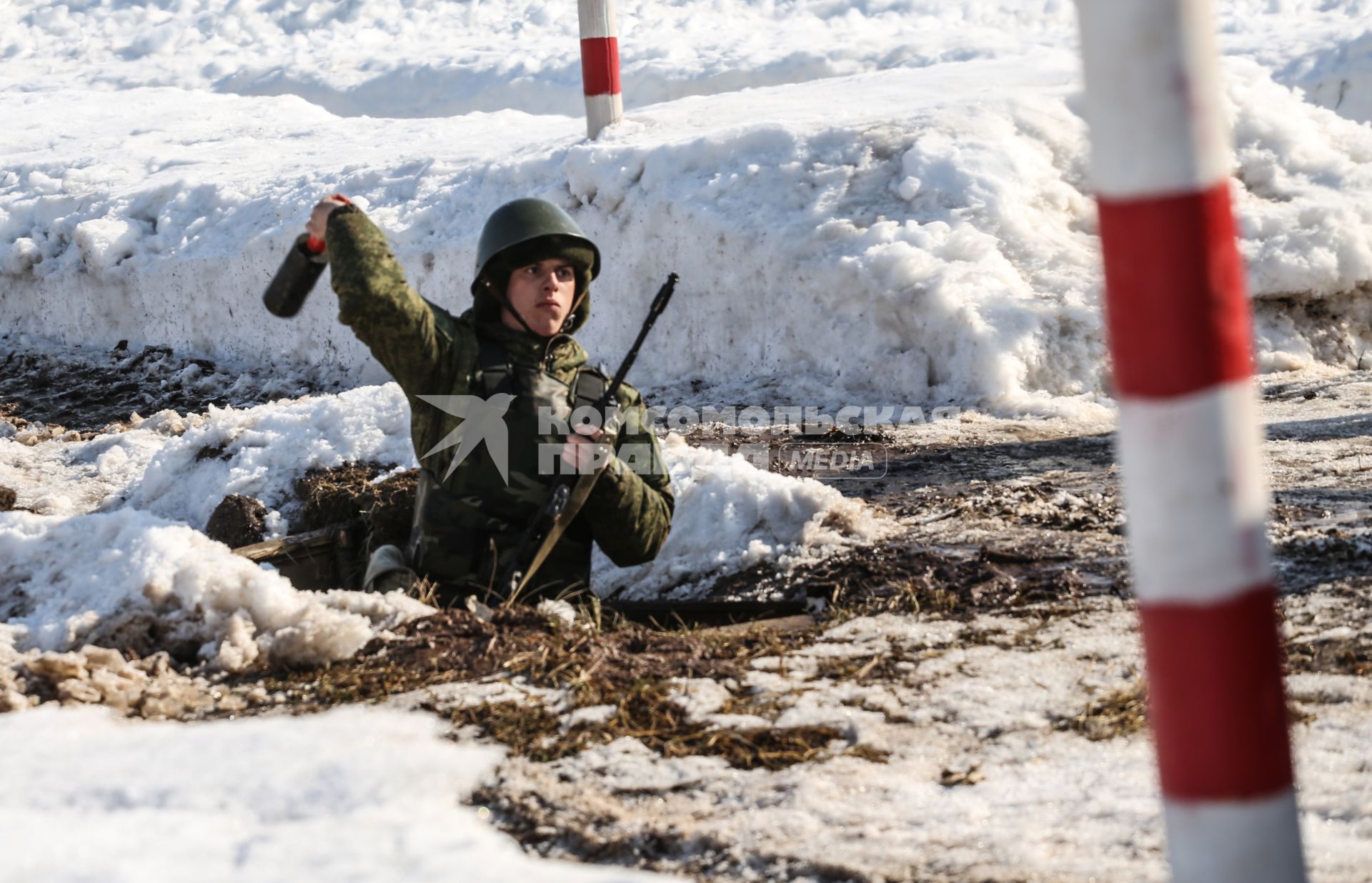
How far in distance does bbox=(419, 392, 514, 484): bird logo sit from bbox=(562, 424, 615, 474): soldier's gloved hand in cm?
21

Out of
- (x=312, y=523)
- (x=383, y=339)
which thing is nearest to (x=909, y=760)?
(x=383, y=339)

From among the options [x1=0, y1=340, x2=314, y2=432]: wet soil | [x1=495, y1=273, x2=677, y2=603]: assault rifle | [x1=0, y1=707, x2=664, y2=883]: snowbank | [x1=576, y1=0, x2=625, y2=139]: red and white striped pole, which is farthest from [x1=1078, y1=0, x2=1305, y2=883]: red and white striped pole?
[x1=576, y1=0, x2=625, y2=139]: red and white striped pole

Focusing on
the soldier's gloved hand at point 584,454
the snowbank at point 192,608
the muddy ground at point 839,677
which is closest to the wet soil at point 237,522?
the snowbank at point 192,608

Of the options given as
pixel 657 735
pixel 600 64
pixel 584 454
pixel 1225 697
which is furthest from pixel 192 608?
pixel 600 64

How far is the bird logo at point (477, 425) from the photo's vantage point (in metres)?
4.23

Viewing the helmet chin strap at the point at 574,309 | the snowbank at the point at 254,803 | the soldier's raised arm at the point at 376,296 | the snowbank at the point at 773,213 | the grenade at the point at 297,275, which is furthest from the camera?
the snowbank at the point at 773,213

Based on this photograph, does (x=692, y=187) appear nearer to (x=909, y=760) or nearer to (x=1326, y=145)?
(x=1326, y=145)

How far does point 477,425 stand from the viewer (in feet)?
14.0

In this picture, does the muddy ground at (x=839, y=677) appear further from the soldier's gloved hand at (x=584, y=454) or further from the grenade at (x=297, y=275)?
A: the grenade at (x=297, y=275)

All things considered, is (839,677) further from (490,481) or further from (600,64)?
(600,64)

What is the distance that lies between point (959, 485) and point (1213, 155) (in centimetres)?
427

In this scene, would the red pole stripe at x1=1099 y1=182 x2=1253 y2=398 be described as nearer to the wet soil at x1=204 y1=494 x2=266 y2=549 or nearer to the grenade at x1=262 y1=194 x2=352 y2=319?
the grenade at x1=262 y1=194 x2=352 y2=319

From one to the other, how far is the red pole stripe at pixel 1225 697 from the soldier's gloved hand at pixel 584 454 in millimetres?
2686

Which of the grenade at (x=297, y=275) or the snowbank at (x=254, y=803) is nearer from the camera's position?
the snowbank at (x=254, y=803)
